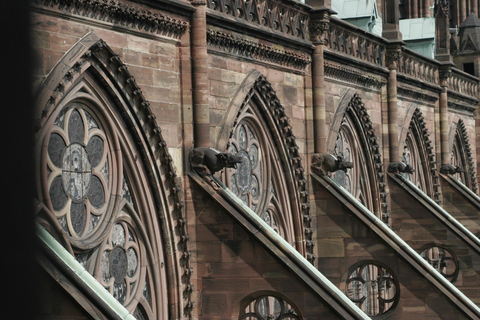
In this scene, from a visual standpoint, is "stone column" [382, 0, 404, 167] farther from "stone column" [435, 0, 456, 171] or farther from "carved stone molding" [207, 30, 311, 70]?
"carved stone molding" [207, 30, 311, 70]

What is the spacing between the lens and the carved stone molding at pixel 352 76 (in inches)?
606

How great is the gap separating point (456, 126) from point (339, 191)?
1270cm

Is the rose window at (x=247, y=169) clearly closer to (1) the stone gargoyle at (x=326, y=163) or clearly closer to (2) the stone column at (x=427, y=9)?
(1) the stone gargoyle at (x=326, y=163)

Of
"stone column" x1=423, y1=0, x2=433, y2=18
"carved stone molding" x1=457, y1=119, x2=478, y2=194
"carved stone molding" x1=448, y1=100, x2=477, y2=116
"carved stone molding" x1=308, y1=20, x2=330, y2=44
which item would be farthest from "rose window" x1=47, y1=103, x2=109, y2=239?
"stone column" x1=423, y1=0, x2=433, y2=18

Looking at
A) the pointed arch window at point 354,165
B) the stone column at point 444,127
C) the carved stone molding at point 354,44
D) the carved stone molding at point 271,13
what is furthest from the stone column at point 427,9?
the carved stone molding at point 271,13

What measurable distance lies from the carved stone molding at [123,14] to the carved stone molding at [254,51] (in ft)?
2.96

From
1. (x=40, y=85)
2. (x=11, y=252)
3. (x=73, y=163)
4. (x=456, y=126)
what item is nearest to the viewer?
(x=11, y=252)

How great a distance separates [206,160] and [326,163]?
14.1ft

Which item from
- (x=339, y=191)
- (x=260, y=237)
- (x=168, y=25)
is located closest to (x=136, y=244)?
(x=260, y=237)

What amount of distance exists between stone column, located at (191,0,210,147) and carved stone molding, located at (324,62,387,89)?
5.18 metres

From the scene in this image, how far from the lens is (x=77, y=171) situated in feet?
27.5

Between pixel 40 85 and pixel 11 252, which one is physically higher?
pixel 40 85

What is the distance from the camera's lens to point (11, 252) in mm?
969

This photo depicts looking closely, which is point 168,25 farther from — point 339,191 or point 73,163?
point 339,191
